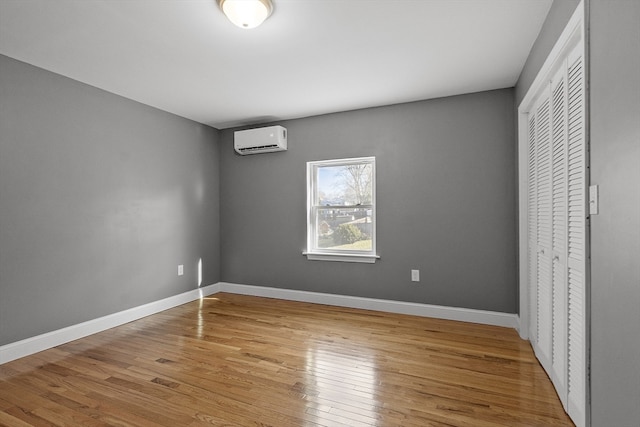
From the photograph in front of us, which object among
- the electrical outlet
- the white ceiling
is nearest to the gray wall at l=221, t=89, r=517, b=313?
the electrical outlet

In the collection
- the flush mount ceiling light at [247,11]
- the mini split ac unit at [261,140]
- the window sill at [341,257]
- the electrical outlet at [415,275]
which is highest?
the flush mount ceiling light at [247,11]

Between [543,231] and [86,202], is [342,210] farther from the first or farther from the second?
[86,202]

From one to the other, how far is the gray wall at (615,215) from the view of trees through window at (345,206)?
8.91ft

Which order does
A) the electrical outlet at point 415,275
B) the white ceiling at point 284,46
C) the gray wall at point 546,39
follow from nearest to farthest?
1. the gray wall at point 546,39
2. the white ceiling at point 284,46
3. the electrical outlet at point 415,275

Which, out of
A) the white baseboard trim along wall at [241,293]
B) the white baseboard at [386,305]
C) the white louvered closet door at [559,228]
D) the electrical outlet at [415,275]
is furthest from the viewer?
the electrical outlet at [415,275]

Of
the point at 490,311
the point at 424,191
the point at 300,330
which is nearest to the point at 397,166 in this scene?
the point at 424,191

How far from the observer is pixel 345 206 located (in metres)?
4.18

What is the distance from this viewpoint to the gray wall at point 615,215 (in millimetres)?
1054

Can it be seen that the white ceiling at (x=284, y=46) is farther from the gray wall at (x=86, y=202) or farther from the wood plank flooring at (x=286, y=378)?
the wood plank flooring at (x=286, y=378)

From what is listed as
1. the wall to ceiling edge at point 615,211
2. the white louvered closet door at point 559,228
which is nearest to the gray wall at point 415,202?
the white louvered closet door at point 559,228

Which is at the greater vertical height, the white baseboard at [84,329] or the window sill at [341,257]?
the window sill at [341,257]

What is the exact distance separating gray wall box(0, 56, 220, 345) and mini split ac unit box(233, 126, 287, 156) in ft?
1.94

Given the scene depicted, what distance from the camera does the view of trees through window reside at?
405 cm

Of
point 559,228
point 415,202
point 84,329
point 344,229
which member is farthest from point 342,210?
point 84,329
